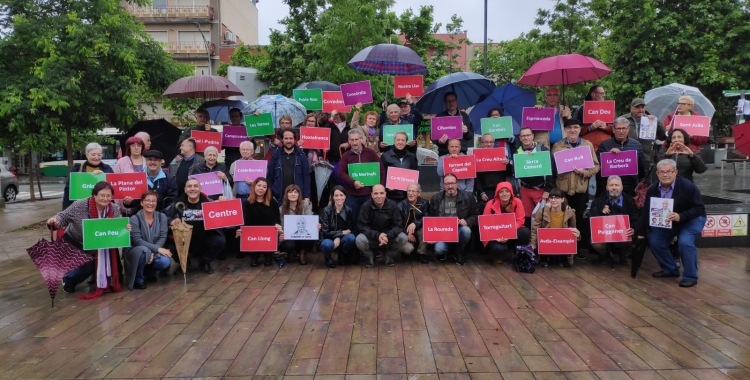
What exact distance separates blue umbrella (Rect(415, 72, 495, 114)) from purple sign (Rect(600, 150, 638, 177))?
245 centimetres

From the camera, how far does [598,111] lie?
8008mm

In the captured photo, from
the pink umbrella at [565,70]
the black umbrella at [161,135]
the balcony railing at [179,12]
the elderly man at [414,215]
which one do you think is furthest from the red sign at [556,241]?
the balcony railing at [179,12]

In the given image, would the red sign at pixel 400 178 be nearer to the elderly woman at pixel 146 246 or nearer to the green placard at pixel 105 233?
the elderly woman at pixel 146 246

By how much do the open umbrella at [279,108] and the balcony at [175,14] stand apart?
3813cm

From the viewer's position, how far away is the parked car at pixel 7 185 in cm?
1984

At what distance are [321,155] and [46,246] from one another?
13.1ft

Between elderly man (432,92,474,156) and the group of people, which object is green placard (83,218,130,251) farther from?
elderly man (432,92,474,156)

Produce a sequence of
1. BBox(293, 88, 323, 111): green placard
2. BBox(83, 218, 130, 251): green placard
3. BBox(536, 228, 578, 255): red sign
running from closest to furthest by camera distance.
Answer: BBox(83, 218, 130, 251): green placard → BBox(536, 228, 578, 255): red sign → BBox(293, 88, 323, 111): green placard

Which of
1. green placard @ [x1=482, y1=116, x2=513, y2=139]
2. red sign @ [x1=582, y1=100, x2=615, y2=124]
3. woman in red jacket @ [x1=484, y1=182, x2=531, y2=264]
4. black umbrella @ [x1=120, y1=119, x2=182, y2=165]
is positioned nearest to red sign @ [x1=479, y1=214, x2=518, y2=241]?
woman in red jacket @ [x1=484, y1=182, x2=531, y2=264]

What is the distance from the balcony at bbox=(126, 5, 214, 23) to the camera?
4259cm

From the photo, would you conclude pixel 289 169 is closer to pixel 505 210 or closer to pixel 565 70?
pixel 505 210

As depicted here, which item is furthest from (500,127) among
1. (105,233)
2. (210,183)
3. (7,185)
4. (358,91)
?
(7,185)

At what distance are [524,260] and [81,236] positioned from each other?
18.2 feet

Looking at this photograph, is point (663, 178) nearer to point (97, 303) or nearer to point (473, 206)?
point (473, 206)
